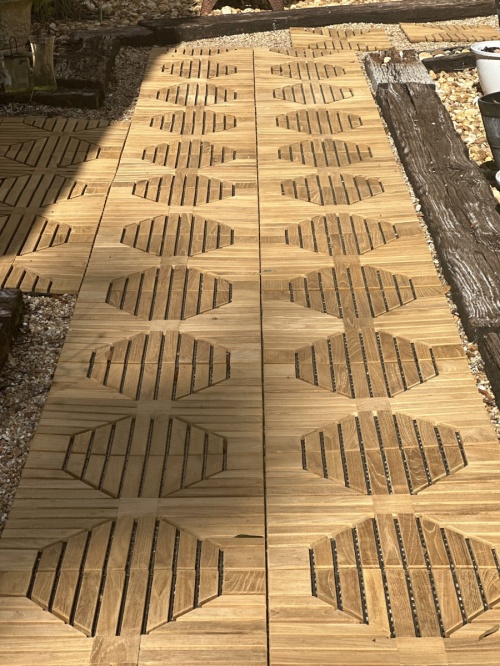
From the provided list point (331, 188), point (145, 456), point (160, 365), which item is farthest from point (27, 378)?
point (331, 188)

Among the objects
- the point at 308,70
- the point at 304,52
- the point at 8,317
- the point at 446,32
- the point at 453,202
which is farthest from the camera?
the point at 446,32

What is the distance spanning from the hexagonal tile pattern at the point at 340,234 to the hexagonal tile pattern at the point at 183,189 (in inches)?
17.8

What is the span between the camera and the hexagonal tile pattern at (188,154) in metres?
4.25

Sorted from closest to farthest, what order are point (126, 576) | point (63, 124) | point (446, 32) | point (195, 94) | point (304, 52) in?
point (126, 576) < point (63, 124) < point (195, 94) < point (304, 52) < point (446, 32)

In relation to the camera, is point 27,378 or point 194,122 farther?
point 194,122

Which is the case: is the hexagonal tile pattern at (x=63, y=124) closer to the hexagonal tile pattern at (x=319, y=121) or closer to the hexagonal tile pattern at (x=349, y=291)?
the hexagonal tile pattern at (x=319, y=121)

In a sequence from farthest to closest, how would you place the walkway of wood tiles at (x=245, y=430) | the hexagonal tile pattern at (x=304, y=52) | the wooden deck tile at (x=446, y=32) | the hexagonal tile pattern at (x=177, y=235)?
the wooden deck tile at (x=446, y=32) → the hexagonal tile pattern at (x=304, y=52) → the hexagonal tile pattern at (x=177, y=235) → the walkway of wood tiles at (x=245, y=430)

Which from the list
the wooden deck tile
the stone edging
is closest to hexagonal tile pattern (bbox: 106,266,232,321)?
the stone edging

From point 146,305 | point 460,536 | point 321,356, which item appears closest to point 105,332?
point 146,305

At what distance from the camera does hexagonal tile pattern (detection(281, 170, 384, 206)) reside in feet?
12.8

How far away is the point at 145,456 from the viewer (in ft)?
8.09

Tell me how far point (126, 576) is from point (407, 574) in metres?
0.63

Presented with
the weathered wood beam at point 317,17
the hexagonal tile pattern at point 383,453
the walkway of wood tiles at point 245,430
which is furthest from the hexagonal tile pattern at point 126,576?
the weathered wood beam at point 317,17

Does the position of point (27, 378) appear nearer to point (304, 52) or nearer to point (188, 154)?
point (188, 154)
